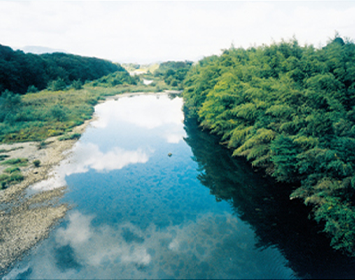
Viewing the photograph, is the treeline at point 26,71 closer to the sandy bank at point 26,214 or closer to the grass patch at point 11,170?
the grass patch at point 11,170

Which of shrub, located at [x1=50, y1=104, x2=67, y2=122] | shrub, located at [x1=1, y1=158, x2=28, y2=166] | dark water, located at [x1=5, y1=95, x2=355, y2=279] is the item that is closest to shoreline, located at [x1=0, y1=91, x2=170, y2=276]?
shrub, located at [x1=1, y1=158, x2=28, y2=166]

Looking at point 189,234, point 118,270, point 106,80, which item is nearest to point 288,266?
point 189,234

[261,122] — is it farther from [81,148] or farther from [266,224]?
[81,148]

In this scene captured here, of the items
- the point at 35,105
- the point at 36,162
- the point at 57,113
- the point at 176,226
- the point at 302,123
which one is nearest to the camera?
the point at 176,226

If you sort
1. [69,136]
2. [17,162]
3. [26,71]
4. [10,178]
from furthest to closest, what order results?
[26,71], [69,136], [17,162], [10,178]

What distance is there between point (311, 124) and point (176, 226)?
1185 centimetres

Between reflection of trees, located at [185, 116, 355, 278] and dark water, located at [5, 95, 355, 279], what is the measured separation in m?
0.06

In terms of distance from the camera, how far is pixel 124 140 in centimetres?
3206

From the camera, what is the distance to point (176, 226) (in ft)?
48.4

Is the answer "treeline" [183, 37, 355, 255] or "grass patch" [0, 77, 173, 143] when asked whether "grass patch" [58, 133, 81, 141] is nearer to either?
"grass patch" [0, 77, 173, 143]

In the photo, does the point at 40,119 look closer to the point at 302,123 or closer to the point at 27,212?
the point at 27,212

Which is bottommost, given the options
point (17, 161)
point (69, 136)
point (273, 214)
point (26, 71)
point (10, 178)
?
point (10, 178)

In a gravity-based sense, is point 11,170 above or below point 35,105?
below

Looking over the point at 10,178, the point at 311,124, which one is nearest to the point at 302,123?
the point at 311,124
